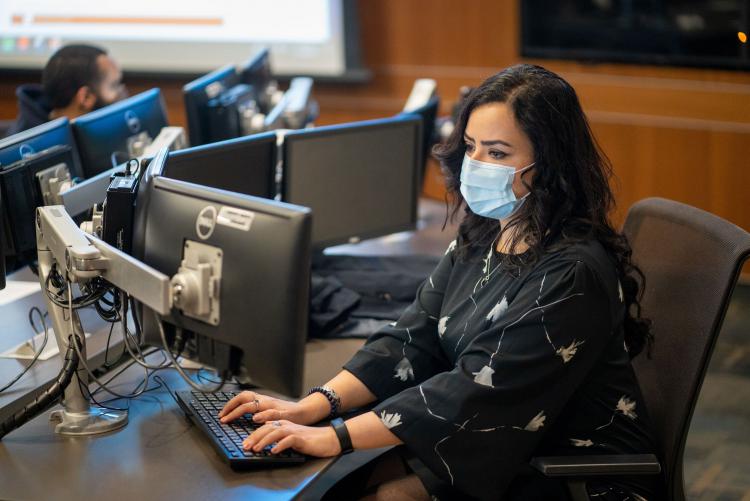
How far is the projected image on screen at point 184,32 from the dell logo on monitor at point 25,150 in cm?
320

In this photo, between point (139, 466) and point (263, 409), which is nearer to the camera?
point (139, 466)

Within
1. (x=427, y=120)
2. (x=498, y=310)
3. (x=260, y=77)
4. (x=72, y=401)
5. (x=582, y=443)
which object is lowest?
(x=582, y=443)

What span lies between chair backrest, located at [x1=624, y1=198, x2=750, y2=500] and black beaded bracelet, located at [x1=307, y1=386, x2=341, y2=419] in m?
0.60

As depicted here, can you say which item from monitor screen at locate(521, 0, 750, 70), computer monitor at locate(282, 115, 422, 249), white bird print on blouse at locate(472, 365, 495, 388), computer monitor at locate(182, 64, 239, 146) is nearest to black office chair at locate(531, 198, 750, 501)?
white bird print on blouse at locate(472, 365, 495, 388)

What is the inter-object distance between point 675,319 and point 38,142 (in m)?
1.46

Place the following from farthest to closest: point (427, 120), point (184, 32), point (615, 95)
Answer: point (184, 32), point (615, 95), point (427, 120)

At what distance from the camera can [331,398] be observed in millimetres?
1837

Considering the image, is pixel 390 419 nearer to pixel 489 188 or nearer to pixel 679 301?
pixel 489 188

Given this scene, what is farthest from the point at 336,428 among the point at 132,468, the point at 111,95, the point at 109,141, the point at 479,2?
the point at 479,2

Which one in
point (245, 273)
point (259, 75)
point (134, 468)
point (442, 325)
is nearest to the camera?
point (245, 273)

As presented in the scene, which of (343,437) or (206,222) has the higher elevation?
(206,222)

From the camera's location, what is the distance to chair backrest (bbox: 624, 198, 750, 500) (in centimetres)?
173

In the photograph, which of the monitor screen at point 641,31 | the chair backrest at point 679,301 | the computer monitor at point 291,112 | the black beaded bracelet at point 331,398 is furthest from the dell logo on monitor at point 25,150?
the monitor screen at point 641,31

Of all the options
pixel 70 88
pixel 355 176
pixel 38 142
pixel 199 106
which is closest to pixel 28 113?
pixel 70 88
